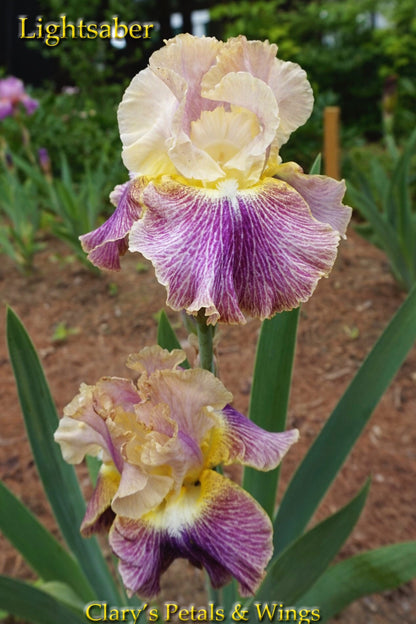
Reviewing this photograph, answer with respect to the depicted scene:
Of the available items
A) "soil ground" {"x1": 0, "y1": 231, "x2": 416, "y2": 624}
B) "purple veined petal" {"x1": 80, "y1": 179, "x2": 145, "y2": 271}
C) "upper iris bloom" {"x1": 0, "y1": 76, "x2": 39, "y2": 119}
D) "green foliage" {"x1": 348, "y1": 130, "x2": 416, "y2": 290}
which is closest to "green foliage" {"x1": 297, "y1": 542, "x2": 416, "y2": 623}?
"soil ground" {"x1": 0, "y1": 231, "x2": 416, "y2": 624}

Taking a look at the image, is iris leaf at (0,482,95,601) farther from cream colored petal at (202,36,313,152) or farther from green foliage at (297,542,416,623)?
cream colored petal at (202,36,313,152)

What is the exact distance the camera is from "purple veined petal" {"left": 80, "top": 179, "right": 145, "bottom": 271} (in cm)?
65

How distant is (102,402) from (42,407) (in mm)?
359

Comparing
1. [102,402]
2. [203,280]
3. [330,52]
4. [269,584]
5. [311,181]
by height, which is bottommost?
[269,584]

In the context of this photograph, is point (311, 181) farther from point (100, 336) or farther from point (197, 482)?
point (100, 336)

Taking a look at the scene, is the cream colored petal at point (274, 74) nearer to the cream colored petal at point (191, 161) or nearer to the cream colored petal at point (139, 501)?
the cream colored petal at point (191, 161)

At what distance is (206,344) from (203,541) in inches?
8.7

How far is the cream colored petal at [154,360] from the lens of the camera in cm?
68

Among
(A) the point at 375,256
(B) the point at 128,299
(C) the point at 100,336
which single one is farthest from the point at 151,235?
(A) the point at 375,256

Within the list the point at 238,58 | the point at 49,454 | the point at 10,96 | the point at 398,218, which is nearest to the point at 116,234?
the point at 238,58

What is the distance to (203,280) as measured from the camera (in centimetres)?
54

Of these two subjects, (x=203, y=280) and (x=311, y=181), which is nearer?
(x=203, y=280)

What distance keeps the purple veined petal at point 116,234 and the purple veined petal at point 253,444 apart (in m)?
0.22

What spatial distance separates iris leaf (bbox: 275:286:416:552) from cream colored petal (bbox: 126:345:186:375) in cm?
38
